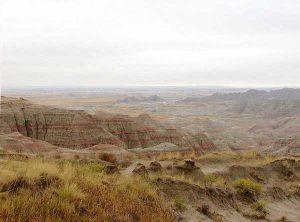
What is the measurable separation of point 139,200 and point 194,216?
7.66ft

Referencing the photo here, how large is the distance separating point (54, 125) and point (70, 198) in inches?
1962

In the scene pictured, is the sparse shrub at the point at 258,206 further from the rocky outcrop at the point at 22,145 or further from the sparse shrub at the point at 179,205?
the rocky outcrop at the point at 22,145

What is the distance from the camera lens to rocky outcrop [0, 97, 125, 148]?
180 ft

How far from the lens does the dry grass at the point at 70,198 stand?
7706mm

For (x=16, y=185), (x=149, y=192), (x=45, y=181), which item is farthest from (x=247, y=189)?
(x=16, y=185)

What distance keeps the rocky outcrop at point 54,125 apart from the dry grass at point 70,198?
144 feet

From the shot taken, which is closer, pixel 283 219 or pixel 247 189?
pixel 283 219

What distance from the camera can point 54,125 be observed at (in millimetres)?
57125

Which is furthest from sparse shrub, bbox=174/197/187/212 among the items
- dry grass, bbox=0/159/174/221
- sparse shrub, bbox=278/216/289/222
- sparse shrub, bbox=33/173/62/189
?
sparse shrub, bbox=33/173/62/189

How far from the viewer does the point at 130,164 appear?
18.6m

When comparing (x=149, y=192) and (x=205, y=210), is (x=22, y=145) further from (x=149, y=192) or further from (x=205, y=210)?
(x=149, y=192)

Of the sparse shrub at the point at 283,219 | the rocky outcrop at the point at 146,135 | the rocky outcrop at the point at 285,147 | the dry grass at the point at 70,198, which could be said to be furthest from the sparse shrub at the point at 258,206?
the rocky outcrop at the point at 285,147

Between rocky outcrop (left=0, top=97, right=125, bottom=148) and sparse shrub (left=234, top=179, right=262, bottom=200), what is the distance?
39894mm

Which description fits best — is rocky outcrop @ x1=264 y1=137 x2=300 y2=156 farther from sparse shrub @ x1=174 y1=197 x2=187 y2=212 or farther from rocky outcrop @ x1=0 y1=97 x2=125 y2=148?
sparse shrub @ x1=174 y1=197 x2=187 y2=212
